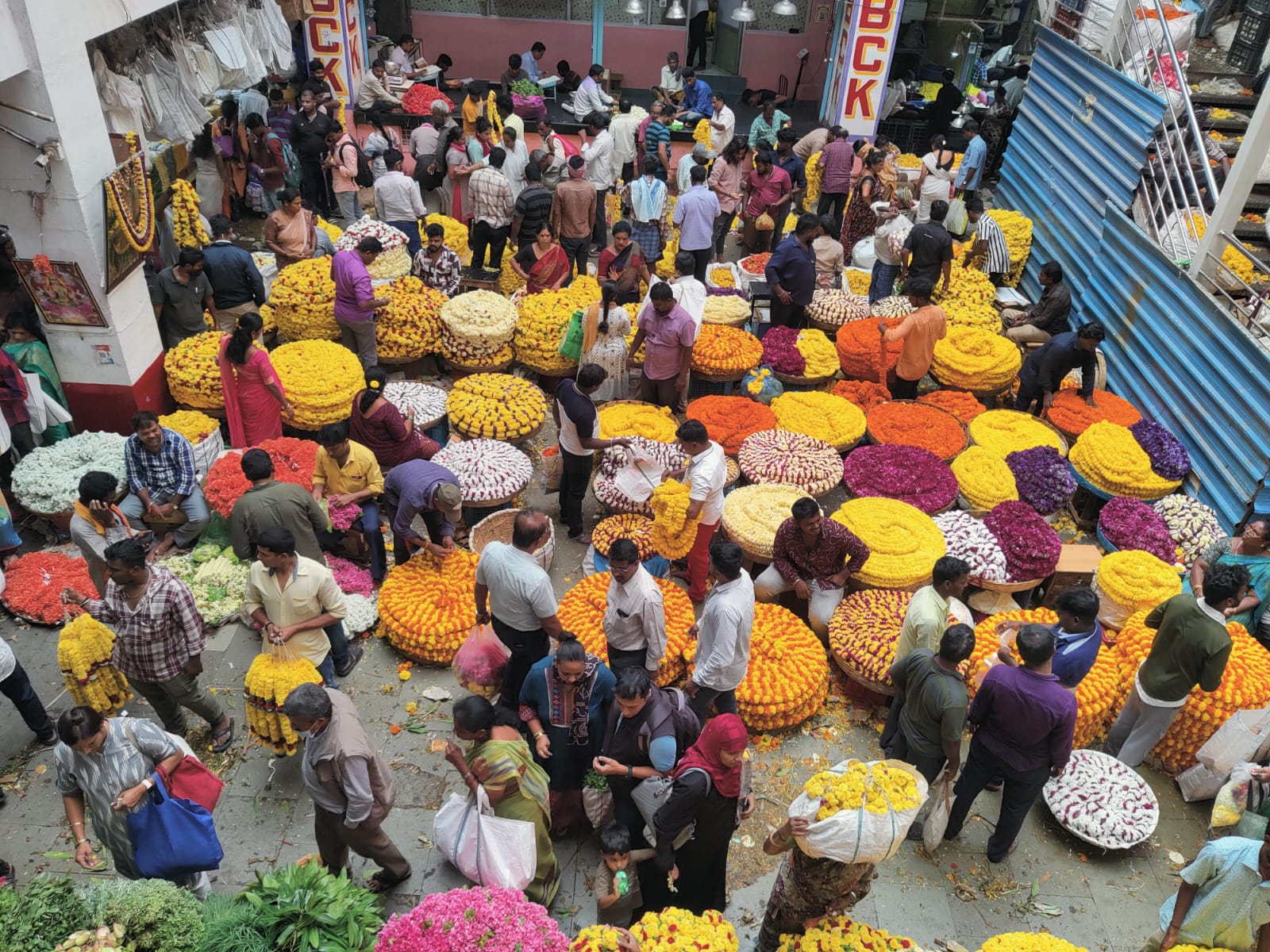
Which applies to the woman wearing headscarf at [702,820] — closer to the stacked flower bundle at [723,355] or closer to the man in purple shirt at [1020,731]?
the man in purple shirt at [1020,731]

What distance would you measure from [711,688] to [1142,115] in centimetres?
837

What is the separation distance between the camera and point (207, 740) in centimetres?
566

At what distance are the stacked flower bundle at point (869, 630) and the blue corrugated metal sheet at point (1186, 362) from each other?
3074 millimetres

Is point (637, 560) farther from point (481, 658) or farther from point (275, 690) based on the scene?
point (275, 690)

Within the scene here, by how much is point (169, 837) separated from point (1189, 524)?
23.9ft

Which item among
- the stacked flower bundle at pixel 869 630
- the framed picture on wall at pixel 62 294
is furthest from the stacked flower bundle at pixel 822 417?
the framed picture on wall at pixel 62 294

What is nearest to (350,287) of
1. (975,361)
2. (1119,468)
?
(975,361)

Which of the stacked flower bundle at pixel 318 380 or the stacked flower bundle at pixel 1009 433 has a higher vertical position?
the stacked flower bundle at pixel 318 380

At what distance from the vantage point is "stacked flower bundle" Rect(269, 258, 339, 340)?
8.73m

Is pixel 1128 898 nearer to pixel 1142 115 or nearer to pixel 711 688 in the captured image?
pixel 711 688

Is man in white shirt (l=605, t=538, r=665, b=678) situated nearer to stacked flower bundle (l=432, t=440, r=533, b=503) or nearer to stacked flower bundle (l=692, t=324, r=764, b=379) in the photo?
stacked flower bundle (l=432, t=440, r=533, b=503)

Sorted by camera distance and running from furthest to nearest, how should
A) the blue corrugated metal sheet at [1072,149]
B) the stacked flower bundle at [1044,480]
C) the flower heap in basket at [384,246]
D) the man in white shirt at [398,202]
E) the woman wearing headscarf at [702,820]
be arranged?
1. the man in white shirt at [398,202]
2. the blue corrugated metal sheet at [1072,149]
3. the flower heap in basket at [384,246]
4. the stacked flower bundle at [1044,480]
5. the woman wearing headscarf at [702,820]

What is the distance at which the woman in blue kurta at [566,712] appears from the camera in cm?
467

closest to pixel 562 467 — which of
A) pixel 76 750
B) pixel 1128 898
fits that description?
pixel 76 750
